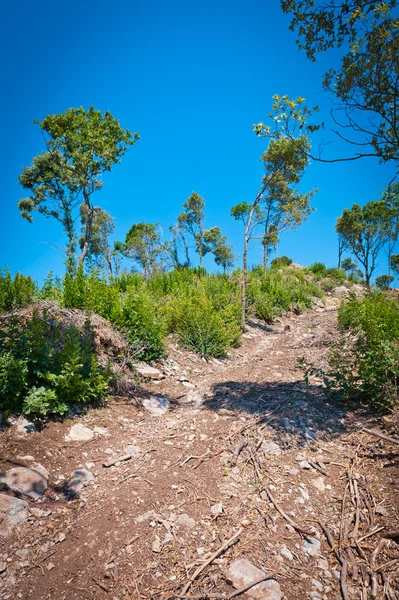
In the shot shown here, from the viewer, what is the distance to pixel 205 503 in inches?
104

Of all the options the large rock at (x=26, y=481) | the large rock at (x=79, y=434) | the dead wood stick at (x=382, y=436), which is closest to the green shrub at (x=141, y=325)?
the large rock at (x=79, y=434)

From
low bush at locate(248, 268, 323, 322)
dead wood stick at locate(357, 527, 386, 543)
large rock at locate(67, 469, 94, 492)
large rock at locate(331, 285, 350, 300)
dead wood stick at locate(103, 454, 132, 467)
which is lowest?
dead wood stick at locate(357, 527, 386, 543)

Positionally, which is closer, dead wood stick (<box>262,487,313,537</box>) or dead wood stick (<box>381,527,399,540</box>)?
dead wood stick (<box>381,527,399,540</box>)

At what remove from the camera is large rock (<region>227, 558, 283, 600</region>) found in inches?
74.6

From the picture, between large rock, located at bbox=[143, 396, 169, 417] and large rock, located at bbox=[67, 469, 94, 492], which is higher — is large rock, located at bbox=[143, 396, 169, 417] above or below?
above

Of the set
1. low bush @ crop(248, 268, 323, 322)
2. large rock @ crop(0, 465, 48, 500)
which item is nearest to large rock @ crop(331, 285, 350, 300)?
low bush @ crop(248, 268, 323, 322)

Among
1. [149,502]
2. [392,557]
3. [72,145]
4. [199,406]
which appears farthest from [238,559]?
[72,145]

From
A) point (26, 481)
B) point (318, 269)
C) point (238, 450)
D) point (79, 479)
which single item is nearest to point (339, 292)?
point (318, 269)

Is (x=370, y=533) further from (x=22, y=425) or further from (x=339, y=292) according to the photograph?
(x=339, y=292)

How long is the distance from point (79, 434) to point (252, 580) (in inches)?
95.4

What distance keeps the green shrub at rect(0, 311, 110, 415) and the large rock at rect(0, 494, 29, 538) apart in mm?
1083

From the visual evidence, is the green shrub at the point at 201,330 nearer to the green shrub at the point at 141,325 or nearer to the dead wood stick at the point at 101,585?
the green shrub at the point at 141,325

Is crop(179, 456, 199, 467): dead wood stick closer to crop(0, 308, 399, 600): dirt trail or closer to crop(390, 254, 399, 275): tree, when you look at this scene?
crop(0, 308, 399, 600): dirt trail

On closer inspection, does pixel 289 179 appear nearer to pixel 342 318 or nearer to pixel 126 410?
pixel 342 318
